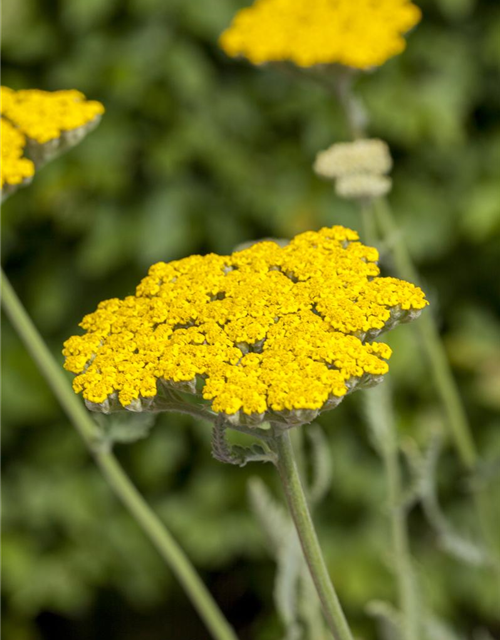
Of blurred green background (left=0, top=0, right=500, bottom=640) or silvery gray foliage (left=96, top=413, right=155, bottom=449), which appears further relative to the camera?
blurred green background (left=0, top=0, right=500, bottom=640)

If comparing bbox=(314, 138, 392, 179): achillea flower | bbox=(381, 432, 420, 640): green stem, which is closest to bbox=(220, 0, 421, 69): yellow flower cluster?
bbox=(314, 138, 392, 179): achillea flower

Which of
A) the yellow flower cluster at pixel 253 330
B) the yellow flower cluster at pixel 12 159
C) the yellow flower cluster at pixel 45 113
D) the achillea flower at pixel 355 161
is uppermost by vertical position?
the yellow flower cluster at pixel 45 113

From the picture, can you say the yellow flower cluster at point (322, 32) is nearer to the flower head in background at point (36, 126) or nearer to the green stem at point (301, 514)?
the flower head in background at point (36, 126)

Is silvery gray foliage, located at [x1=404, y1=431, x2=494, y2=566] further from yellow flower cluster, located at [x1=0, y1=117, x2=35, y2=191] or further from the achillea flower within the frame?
yellow flower cluster, located at [x1=0, y1=117, x2=35, y2=191]

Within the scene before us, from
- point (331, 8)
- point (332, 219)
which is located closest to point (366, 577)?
point (332, 219)

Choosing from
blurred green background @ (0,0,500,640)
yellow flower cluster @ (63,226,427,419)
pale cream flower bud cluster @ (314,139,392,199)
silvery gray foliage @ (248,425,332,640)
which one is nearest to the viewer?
yellow flower cluster @ (63,226,427,419)

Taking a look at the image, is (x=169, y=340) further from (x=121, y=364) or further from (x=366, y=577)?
(x=366, y=577)

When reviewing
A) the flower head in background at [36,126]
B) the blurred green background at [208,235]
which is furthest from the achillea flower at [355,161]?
the blurred green background at [208,235]
